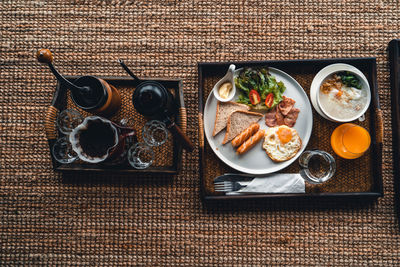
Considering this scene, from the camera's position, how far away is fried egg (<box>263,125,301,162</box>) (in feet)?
3.63

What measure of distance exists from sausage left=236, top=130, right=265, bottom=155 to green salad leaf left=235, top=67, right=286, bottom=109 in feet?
0.38

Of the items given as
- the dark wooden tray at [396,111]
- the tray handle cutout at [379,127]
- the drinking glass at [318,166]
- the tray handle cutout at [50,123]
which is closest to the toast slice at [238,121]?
the drinking glass at [318,166]

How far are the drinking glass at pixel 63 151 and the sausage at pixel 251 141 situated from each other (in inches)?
27.0

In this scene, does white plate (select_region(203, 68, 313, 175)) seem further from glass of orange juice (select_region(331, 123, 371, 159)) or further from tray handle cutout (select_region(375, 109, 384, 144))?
tray handle cutout (select_region(375, 109, 384, 144))

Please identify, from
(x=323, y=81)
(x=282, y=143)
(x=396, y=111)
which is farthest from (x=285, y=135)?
(x=396, y=111)

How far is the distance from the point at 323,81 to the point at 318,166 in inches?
13.8

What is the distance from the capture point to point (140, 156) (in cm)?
110

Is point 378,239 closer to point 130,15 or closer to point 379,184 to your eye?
point 379,184

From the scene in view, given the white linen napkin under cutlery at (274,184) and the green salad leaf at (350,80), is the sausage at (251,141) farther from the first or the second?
the green salad leaf at (350,80)

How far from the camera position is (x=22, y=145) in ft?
4.05

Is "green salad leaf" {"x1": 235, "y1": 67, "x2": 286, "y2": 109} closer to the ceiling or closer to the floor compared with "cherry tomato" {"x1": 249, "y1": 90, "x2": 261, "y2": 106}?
closer to the ceiling

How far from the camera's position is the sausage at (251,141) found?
3.66 feet

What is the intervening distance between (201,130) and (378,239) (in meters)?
0.92

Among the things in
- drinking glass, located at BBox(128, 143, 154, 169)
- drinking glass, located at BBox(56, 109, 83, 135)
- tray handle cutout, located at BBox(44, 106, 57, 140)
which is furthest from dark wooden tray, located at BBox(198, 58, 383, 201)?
tray handle cutout, located at BBox(44, 106, 57, 140)
